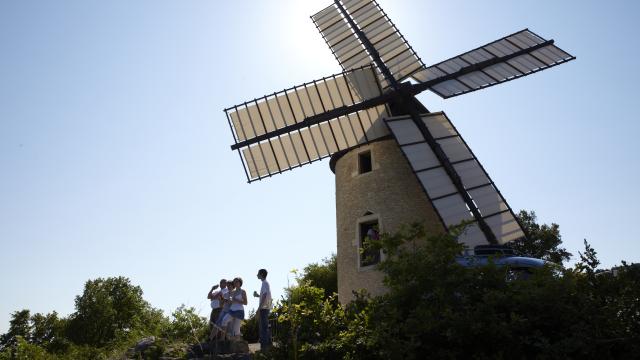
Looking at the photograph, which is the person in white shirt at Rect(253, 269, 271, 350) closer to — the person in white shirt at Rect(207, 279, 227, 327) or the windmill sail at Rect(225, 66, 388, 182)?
the person in white shirt at Rect(207, 279, 227, 327)

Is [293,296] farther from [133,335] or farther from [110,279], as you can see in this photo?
[110,279]

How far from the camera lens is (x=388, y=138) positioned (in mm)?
13320

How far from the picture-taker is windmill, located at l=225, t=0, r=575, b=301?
12.1 metres

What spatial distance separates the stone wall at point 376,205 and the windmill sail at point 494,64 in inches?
105

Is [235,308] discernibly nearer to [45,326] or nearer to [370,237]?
[370,237]

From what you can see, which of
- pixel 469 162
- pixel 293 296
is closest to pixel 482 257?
pixel 293 296

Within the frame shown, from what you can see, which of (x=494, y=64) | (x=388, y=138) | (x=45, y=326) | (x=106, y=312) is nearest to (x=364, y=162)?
(x=388, y=138)

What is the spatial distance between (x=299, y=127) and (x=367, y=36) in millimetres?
4771

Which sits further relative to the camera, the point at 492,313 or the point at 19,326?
the point at 19,326

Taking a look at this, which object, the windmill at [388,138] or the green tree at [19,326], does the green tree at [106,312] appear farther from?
the windmill at [388,138]

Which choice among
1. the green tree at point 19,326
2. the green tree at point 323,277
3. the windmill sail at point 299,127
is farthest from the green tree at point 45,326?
the windmill sail at point 299,127

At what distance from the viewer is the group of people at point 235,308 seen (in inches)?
360

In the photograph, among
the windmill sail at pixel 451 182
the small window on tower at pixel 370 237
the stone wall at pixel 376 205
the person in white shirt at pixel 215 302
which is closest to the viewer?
the person in white shirt at pixel 215 302

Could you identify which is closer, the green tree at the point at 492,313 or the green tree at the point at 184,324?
the green tree at the point at 492,313
